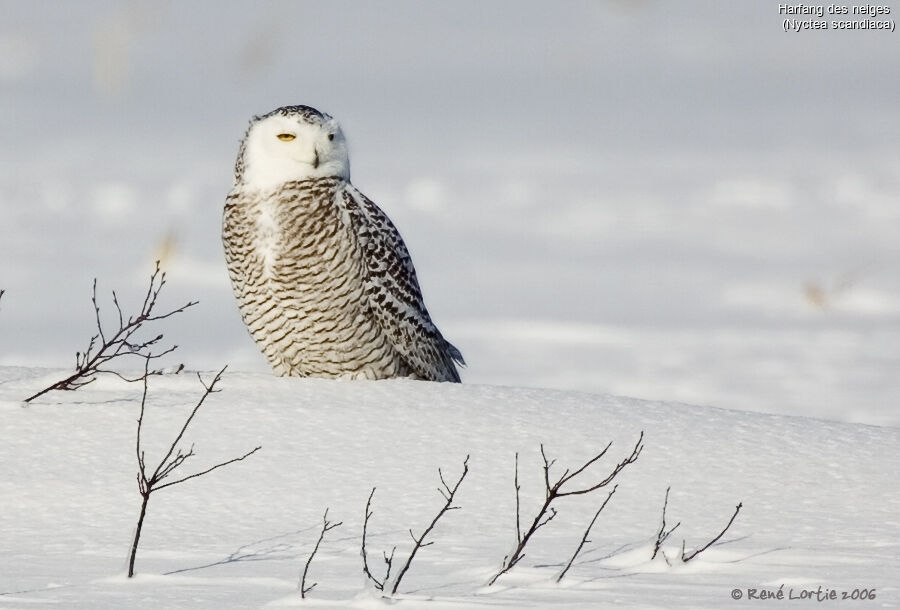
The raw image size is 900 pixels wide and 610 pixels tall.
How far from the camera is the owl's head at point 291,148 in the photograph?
607cm

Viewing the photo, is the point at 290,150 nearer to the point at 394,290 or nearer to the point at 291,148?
the point at 291,148

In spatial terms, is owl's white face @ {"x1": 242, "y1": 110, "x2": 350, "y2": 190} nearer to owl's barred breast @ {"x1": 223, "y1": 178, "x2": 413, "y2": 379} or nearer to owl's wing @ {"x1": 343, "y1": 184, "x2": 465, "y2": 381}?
owl's barred breast @ {"x1": 223, "y1": 178, "x2": 413, "y2": 379}

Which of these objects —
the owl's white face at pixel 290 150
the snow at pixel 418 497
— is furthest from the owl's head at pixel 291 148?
the snow at pixel 418 497

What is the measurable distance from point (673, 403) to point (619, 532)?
2262mm

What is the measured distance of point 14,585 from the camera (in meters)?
3.29

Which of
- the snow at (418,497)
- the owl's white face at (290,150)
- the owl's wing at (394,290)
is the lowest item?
the snow at (418,497)

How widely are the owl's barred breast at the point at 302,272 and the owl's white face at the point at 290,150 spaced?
51 mm

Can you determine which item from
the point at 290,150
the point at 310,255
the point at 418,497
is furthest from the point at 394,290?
the point at 418,497

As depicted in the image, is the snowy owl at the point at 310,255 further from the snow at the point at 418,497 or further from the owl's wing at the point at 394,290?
the snow at the point at 418,497

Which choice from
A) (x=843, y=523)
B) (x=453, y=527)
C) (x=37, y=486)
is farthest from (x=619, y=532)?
(x=37, y=486)

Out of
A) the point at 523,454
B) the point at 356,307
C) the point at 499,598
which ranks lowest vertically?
the point at 499,598

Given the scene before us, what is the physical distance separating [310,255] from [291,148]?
471 millimetres

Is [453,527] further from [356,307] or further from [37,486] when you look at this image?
[356,307]

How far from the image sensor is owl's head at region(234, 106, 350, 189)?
607cm
